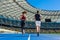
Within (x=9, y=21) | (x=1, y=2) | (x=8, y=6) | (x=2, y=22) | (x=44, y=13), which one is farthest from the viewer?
(x=44, y=13)

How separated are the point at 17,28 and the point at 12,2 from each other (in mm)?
10102

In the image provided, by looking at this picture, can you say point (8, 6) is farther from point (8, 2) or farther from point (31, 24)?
point (31, 24)

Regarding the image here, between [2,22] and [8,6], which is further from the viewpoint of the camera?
[8,6]

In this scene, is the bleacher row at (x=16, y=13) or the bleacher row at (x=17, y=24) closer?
the bleacher row at (x=17, y=24)

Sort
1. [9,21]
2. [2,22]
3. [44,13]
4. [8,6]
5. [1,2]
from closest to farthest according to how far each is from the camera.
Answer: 1. [2,22]
2. [9,21]
3. [1,2]
4. [8,6]
5. [44,13]

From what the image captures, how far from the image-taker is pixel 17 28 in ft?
163

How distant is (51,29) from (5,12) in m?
14.2

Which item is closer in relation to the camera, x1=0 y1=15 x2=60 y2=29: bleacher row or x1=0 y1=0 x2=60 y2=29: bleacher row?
x1=0 y1=15 x2=60 y2=29: bleacher row

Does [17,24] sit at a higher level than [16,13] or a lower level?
lower

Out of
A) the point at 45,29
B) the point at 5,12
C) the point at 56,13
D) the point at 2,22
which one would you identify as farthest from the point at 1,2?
the point at 56,13

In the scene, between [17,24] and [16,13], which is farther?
[16,13]

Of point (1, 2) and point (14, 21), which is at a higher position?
point (1, 2)

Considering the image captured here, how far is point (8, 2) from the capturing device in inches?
2197

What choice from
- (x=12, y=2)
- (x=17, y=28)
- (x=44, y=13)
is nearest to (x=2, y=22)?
(x=17, y=28)
